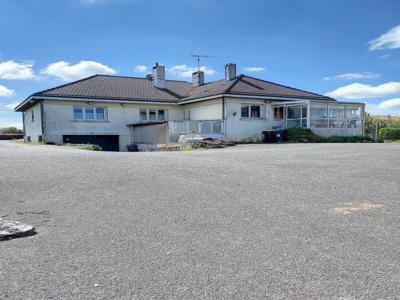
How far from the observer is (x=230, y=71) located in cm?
2958

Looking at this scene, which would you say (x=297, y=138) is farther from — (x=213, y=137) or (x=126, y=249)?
(x=126, y=249)

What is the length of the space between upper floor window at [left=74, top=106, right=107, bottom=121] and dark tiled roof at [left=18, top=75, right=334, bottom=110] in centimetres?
98

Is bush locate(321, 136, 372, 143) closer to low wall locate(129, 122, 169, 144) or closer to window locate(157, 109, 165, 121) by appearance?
low wall locate(129, 122, 169, 144)

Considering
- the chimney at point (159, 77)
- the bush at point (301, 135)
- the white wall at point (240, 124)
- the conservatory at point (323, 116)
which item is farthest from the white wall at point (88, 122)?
the bush at point (301, 135)

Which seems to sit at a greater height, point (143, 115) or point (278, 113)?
point (143, 115)

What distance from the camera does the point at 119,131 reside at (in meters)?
26.5

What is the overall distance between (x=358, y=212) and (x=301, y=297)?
2.77m

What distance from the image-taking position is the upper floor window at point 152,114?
27.7 meters

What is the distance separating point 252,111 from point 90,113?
39.2 feet

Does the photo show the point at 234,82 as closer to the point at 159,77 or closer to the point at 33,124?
the point at 159,77

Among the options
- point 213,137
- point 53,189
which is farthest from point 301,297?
point 213,137

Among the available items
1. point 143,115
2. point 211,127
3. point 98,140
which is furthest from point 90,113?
point 211,127

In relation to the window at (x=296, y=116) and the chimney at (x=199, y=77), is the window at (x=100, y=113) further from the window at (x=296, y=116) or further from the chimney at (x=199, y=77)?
the window at (x=296, y=116)

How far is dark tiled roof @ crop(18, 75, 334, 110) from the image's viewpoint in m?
25.1
